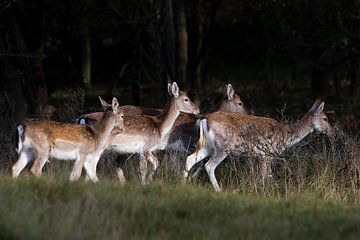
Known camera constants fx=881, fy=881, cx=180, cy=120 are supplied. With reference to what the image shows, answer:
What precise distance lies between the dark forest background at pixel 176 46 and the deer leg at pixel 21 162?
14.7ft

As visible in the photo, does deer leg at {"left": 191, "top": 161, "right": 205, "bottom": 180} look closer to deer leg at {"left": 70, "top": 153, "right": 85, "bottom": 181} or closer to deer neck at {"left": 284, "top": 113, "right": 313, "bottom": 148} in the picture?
deer neck at {"left": 284, "top": 113, "right": 313, "bottom": 148}

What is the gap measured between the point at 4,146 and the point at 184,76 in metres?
6.79

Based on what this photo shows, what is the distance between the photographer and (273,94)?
27.6 meters

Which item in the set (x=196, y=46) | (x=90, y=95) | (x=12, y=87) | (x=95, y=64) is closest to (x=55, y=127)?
(x=12, y=87)

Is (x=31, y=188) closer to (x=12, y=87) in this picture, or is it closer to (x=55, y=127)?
(x=55, y=127)

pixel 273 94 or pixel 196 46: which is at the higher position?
pixel 196 46

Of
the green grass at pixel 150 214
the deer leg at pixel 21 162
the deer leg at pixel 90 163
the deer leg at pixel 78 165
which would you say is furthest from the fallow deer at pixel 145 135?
the green grass at pixel 150 214

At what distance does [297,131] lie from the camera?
13508mm

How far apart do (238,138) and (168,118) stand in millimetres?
1477

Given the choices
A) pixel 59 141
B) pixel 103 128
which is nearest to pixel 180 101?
pixel 103 128

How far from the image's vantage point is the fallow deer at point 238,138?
12.2m

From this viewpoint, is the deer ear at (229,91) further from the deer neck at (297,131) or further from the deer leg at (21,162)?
the deer leg at (21,162)

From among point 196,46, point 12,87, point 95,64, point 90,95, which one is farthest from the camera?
point 95,64

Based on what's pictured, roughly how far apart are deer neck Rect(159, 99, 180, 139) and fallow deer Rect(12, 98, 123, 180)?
4.10 feet
